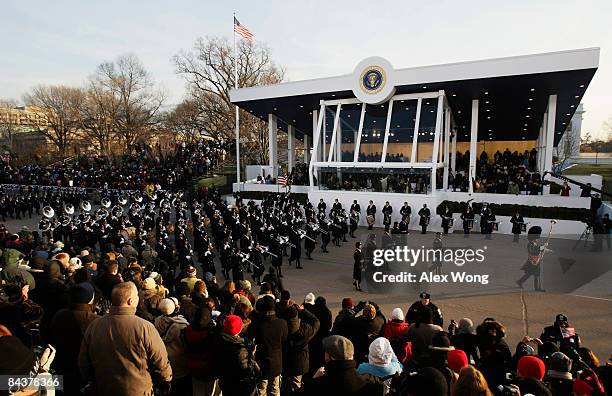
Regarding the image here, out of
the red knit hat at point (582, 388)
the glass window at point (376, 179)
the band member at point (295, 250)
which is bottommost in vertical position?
the band member at point (295, 250)

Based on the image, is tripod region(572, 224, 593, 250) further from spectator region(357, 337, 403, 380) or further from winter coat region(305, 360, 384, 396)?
winter coat region(305, 360, 384, 396)

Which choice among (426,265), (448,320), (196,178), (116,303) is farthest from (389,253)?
(196,178)

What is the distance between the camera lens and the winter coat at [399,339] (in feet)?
13.9

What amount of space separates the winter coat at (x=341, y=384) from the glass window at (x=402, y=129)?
19.2 metres

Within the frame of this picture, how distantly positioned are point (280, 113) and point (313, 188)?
27.5 ft

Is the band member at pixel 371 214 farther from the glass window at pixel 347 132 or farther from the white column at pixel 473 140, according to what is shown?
the glass window at pixel 347 132

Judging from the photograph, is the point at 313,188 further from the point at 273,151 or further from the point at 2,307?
the point at 2,307

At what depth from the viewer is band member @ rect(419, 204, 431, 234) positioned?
661 inches

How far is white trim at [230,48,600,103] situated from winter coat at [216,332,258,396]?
18.3 metres

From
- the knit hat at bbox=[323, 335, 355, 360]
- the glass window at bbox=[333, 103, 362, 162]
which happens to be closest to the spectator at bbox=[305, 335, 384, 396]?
the knit hat at bbox=[323, 335, 355, 360]

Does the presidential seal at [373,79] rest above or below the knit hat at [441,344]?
above

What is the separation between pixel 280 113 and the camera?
28.0 m

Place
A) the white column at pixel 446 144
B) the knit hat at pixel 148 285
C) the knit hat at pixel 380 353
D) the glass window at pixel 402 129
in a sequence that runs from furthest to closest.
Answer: the white column at pixel 446 144
the glass window at pixel 402 129
the knit hat at pixel 148 285
the knit hat at pixel 380 353

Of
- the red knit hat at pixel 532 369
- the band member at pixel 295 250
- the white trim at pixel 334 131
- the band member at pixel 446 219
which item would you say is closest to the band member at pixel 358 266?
the band member at pixel 295 250
